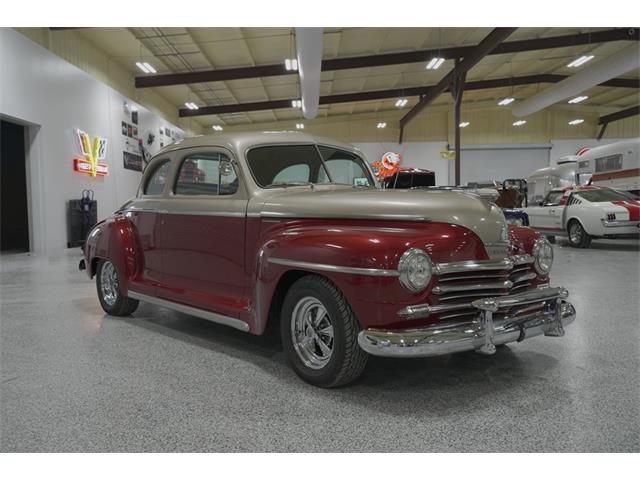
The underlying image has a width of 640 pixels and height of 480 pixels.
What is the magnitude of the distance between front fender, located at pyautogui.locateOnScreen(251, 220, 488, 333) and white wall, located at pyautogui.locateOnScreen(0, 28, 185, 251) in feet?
31.3

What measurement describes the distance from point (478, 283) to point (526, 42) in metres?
15.4

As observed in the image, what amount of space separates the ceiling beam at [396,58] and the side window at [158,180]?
37.7ft

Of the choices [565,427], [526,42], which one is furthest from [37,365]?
[526,42]

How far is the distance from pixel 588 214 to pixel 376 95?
39.4 ft

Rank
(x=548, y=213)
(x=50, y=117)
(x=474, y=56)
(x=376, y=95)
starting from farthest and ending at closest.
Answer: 1. (x=376, y=95)
2. (x=474, y=56)
3. (x=548, y=213)
4. (x=50, y=117)

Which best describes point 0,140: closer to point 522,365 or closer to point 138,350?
point 138,350

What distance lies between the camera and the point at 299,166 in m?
3.76

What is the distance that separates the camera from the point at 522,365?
10.6 ft

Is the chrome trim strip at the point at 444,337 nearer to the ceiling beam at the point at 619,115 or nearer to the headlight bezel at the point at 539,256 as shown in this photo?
the headlight bezel at the point at 539,256

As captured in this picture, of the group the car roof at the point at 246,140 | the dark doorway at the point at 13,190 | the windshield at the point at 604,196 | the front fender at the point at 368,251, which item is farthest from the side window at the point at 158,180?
the windshield at the point at 604,196

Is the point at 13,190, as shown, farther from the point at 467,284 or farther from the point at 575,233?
the point at 575,233

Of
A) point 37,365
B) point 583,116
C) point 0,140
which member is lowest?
point 37,365

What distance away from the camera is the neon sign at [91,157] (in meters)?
12.5

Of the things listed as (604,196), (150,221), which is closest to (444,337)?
(150,221)
